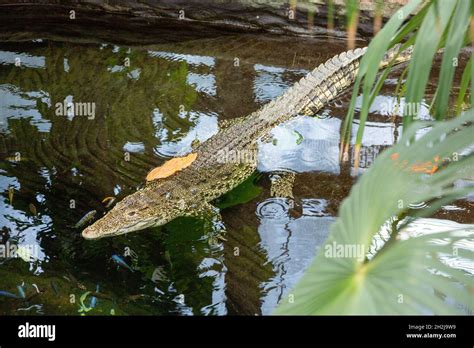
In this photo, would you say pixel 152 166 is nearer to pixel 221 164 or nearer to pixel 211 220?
pixel 221 164

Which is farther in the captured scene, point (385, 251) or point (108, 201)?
point (108, 201)

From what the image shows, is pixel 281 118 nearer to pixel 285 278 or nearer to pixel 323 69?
→ pixel 323 69

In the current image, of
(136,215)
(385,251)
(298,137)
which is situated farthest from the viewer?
(298,137)

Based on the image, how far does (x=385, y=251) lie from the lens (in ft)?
5.18

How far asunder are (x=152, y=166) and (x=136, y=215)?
0.58 meters

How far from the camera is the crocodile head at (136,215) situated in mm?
4043

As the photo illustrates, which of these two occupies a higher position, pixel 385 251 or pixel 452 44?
pixel 452 44

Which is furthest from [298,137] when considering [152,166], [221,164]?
[152,166]

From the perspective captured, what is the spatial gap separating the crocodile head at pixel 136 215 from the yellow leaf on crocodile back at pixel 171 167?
0.21 m

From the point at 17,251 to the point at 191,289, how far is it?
1.09m

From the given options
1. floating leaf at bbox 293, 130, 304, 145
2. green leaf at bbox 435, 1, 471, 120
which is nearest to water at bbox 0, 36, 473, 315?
floating leaf at bbox 293, 130, 304, 145

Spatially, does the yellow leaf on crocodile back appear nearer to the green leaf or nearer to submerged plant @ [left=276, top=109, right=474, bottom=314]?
the green leaf

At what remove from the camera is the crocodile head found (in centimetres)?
404

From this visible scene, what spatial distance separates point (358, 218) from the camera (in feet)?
5.14
